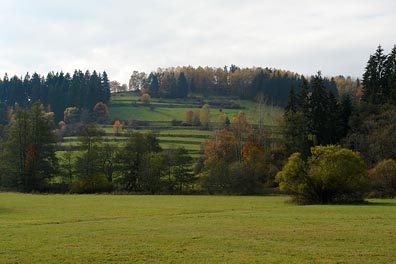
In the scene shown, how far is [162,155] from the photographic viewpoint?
96000 millimetres

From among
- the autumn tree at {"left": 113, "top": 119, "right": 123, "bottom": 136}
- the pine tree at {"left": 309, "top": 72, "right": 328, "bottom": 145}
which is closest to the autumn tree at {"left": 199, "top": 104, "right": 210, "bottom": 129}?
the autumn tree at {"left": 113, "top": 119, "right": 123, "bottom": 136}

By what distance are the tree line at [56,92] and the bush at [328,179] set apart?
12777 cm

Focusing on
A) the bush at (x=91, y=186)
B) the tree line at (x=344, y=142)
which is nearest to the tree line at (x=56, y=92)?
the bush at (x=91, y=186)

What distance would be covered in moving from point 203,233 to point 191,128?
11827 centimetres

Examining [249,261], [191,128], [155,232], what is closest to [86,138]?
[191,128]

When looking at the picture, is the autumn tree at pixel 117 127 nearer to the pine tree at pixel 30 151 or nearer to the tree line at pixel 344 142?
the pine tree at pixel 30 151

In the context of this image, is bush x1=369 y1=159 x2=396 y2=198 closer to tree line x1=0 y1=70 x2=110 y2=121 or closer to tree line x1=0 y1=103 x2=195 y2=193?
tree line x1=0 y1=103 x2=195 y2=193

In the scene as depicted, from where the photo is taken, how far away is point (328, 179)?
57969 millimetres

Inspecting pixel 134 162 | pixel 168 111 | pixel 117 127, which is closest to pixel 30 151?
pixel 134 162

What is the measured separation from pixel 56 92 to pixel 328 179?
147 meters

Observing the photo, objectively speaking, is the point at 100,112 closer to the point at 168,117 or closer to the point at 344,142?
the point at 168,117

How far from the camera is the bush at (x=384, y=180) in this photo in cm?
6562

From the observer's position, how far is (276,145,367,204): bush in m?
58.1

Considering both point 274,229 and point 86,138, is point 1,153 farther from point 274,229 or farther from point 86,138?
point 274,229
